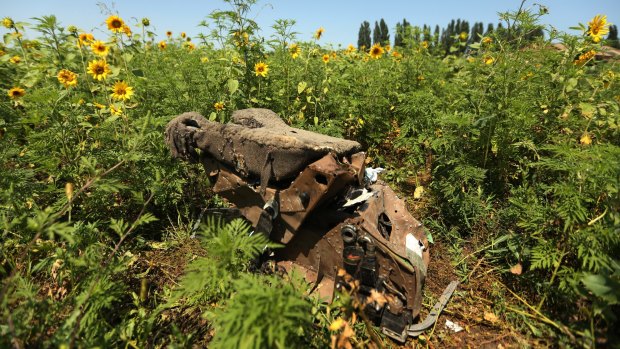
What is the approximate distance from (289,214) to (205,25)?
275cm

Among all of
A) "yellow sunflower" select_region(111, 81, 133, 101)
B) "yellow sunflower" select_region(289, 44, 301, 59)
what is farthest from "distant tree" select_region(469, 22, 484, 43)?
"yellow sunflower" select_region(111, 81, 133, 101)

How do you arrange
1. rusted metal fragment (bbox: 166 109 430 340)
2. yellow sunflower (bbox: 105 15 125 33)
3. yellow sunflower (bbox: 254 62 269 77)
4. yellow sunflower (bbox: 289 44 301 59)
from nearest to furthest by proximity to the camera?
rusted metal fragment (bbox: 166 109 430 340) → yellow sunflower (bbox: 105 15 125 33) → yellow sunflower (bbox: 254 62 269 77) → yellow sunflower (bbox: 289 44 301 59)

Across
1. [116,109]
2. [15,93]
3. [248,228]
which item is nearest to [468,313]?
[248,228]

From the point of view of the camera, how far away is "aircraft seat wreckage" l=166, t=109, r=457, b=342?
198 cm

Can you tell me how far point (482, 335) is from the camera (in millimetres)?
2051

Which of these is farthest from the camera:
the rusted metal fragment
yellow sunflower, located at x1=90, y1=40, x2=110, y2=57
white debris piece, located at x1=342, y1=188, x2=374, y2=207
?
yellow sunflower, located at x1=90, y1=40, x2=110, y2=57

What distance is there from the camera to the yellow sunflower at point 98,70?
111 inches

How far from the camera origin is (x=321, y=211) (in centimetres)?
221

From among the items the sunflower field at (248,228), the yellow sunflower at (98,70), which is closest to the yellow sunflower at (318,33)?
the sunflower field at (248,228)

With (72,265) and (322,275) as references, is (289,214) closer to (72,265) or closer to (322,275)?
(322,275)

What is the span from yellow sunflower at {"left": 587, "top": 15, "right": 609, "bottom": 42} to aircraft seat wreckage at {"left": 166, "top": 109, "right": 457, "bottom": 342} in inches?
93.9

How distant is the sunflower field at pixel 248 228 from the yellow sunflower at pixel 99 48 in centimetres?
1

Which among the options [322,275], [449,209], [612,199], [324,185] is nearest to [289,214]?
[324,185]

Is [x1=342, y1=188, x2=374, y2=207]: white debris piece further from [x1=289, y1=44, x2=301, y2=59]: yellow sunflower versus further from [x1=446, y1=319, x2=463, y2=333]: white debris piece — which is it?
[x1=289, y1=44, x2=301, y2=59]: yellow sunflower
